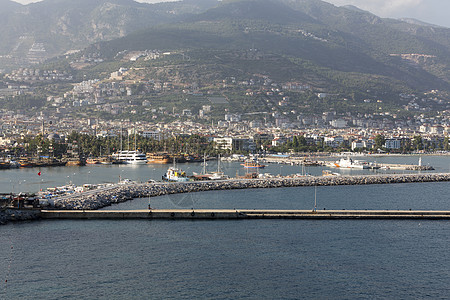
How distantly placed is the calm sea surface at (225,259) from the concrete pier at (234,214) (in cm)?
65

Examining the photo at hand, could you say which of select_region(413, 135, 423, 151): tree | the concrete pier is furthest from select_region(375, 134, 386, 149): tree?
the concrete pier

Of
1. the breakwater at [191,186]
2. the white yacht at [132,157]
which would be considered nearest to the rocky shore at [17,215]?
the breakwater at [191,186]

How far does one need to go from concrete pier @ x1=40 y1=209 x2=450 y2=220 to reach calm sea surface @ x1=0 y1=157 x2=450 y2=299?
0.65 meters

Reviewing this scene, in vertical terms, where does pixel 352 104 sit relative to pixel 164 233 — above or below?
above

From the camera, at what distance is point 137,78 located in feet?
538

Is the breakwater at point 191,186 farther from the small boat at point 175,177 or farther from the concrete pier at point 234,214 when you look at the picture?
the small boat at point 175,177

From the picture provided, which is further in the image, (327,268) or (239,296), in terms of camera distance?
(327,268)

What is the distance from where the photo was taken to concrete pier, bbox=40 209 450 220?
30797mm

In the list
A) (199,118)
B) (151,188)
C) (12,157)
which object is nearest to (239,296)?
(151,188)

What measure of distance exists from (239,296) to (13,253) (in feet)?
28.4

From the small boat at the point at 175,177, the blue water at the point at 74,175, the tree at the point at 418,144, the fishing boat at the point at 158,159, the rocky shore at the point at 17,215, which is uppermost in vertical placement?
the tree at the point at 418,144

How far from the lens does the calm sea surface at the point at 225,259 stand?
2092 centimetres

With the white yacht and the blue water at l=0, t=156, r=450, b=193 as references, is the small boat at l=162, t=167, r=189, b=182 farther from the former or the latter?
the white yacht

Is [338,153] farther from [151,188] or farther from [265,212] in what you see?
[265,212]
